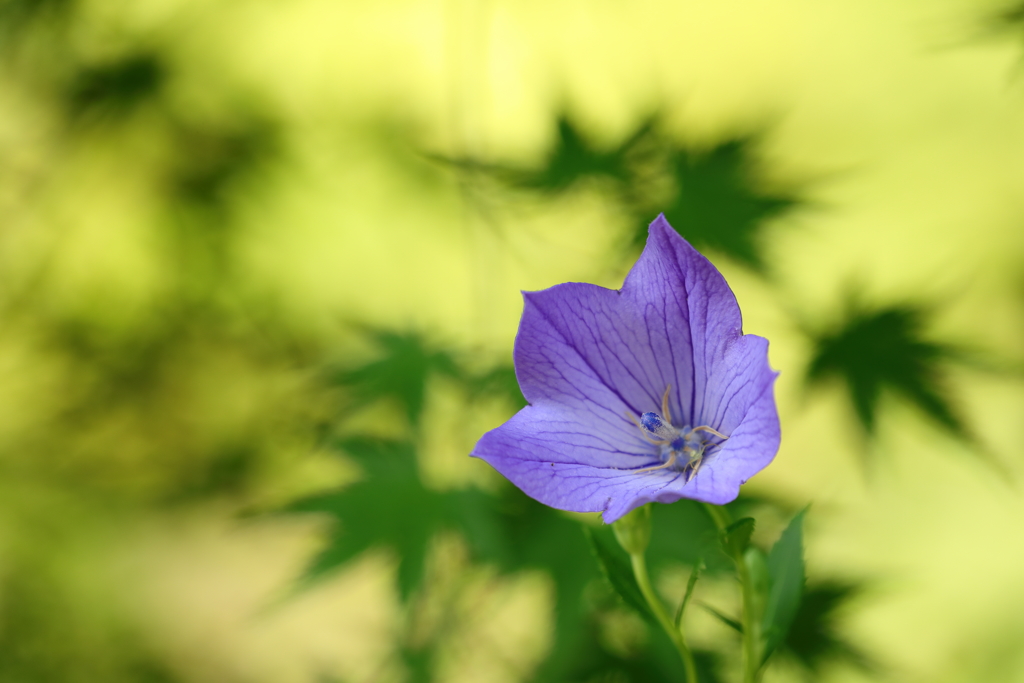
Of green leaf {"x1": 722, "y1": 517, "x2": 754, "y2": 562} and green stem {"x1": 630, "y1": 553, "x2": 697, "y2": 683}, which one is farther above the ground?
green leaf {"x1": 722, "y1": 517, "x2": 754, "y2": 562}

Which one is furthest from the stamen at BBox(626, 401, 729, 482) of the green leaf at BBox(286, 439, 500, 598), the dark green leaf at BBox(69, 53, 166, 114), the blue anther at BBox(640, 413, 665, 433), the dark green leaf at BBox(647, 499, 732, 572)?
the dark green leaf at BBox(69, 53, 166, 114)

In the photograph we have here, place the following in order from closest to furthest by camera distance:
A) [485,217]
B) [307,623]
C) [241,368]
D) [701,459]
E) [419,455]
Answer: [701,459]
[419,455]
[485,217]
[307,623]
[241,368]

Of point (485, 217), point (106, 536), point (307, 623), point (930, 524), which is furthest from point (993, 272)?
point (106, 536)

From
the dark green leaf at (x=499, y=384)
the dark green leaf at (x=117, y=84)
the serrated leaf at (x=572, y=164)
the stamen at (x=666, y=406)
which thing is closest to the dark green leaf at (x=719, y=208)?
the serrated leaf at (x=572, y=164)

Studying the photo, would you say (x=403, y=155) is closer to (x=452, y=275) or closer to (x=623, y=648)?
(x=452, y=275)

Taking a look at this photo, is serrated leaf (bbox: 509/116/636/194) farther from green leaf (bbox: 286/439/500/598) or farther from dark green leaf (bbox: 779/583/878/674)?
dark green leaf (bbox: 779/583/878/674)

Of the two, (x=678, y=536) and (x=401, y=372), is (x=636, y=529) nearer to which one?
(x=678, y=536)

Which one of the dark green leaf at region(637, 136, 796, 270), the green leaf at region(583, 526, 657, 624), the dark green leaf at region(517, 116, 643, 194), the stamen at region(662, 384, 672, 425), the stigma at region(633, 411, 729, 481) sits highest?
the dark green leaf at region(517, 116, 643, 194)

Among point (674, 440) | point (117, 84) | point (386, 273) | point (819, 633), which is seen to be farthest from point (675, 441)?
point (117, 84)
